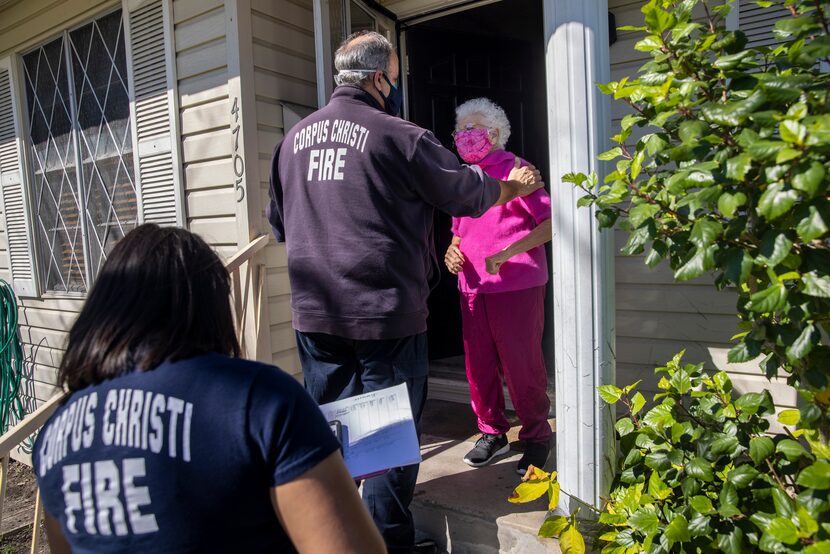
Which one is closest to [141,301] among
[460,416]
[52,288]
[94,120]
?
[460,416]

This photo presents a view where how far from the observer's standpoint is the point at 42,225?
4969 millimetres

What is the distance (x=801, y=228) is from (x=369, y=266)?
1.22 metres

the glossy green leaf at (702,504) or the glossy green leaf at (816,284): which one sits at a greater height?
the glossy green leaf at (816,284)

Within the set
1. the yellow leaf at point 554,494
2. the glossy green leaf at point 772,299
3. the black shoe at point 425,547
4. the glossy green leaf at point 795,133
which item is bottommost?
the black shoe at point 425,547

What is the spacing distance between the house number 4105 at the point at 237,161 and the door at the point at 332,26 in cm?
42

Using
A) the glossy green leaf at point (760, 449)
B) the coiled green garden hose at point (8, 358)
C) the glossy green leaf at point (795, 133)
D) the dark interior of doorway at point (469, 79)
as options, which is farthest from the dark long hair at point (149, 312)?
the coiled green garden hose at point (8, 358)

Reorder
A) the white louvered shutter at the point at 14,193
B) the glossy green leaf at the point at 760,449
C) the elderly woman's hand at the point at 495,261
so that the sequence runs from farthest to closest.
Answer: the white louvered shutter at the point at 14,193 < the elderly woman's hand at the point at 495,261 < the glossy green leaf at the point at 760,449

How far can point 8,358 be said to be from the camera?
4777 mm

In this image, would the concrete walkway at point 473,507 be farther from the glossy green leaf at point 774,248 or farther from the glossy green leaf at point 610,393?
the glossy green leaf at point 774,248

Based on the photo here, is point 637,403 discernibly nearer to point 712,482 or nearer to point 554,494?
point 712,482

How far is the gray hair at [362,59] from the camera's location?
6.86ft

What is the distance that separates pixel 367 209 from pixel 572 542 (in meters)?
1.22

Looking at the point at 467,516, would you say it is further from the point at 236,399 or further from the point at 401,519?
the point at 236,399

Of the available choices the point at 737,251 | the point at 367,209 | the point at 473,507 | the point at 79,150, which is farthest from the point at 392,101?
the point at 79,150
